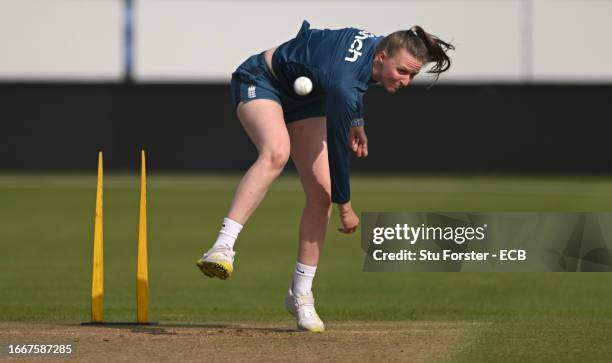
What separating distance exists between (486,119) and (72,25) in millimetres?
9497

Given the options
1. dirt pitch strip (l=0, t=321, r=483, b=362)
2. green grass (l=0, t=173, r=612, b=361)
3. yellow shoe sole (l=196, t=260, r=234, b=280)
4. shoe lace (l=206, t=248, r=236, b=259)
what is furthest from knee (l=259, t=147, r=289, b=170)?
green grass (l=0, t=173, r=612, b=361)

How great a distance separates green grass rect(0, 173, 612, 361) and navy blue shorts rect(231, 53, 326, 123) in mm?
1686

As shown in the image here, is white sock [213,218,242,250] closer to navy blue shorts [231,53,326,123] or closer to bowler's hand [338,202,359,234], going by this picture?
bowler's hand [338,202,359,234]

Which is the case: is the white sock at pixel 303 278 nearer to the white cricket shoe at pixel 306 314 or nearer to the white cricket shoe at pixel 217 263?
the white cricket shoe at pixel 306 314

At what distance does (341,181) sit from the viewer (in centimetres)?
758

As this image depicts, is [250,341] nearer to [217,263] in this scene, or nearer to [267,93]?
[217,263]

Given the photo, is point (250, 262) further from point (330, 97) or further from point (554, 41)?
point (554, 41)

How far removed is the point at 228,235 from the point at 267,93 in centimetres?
91

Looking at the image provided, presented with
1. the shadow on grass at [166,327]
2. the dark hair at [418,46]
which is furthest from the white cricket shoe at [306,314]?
the dark hair at [418,46]

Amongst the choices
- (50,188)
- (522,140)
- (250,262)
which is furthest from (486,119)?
(250,262)

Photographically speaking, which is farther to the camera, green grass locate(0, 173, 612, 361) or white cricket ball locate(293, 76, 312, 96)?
green grass locate(0, 173, 612, 361)

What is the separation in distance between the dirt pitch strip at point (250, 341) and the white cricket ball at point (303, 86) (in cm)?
142

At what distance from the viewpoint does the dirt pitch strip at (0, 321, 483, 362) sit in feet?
23.0

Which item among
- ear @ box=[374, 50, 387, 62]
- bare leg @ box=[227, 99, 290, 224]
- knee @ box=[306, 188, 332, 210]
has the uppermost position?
ear @ box=[374, 50, 387, 62]
